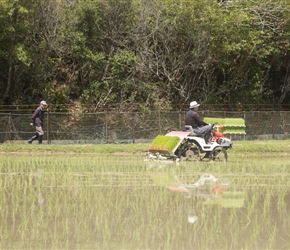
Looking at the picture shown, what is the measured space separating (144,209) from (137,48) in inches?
1166

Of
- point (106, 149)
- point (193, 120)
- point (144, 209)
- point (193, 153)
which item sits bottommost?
point (106, 149)

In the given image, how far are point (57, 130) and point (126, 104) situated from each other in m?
6.14

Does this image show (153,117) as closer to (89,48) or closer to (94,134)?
(94,134)

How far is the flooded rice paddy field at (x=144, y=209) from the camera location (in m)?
9.32

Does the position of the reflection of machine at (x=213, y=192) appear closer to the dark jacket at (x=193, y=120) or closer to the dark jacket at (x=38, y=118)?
the dark jacket at (x=193, y=120)

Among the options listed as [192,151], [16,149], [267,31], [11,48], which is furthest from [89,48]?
[192,151]

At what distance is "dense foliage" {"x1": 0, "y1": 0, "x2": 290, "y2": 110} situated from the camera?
128 ft

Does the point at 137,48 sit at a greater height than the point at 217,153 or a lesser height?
greater

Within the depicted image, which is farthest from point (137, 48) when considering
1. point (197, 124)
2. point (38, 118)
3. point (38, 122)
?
point (197, 124)

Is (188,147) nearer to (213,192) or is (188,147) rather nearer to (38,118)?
(38,118)

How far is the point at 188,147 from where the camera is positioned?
2447 centimetres

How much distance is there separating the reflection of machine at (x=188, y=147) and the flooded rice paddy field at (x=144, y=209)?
422 cm

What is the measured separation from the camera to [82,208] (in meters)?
12.0

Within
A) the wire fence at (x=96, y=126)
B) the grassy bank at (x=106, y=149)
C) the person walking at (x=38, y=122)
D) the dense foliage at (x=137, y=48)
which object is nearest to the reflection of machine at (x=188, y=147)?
the grassy bank at (x=106, y=149)
